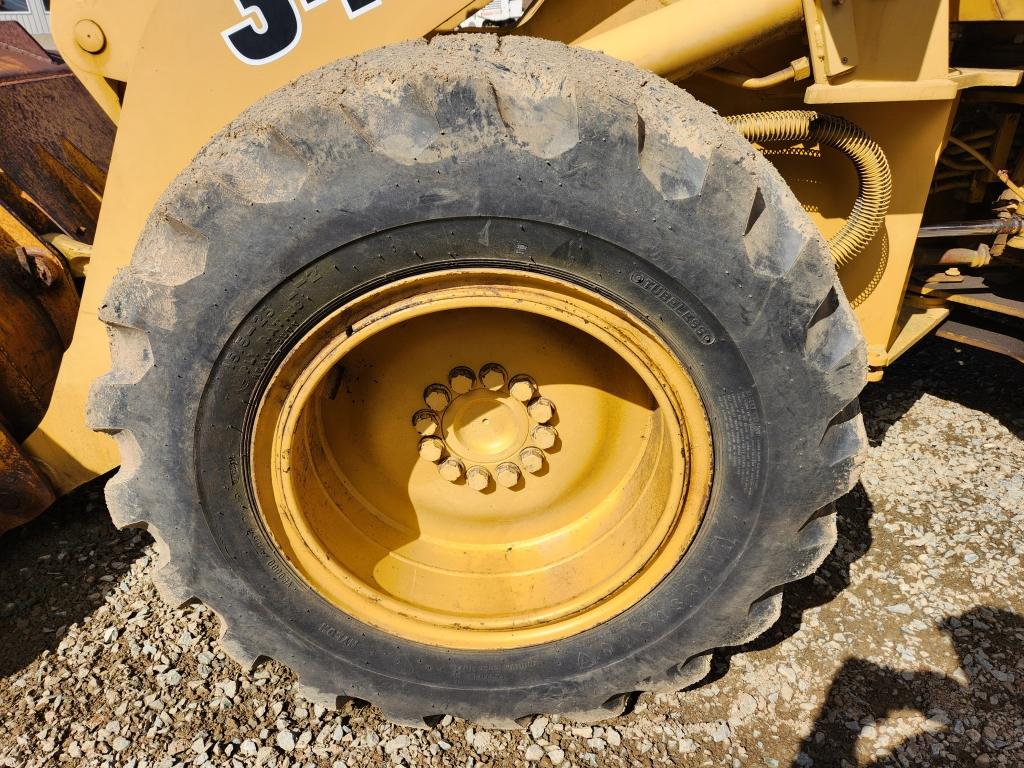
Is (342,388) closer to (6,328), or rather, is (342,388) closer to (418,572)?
(418,572)

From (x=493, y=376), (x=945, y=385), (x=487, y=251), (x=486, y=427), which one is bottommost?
(x=945, y=385)

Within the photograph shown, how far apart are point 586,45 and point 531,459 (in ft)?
3.81

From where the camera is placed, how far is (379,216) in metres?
1.43

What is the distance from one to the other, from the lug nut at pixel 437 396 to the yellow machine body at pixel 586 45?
0.89 m

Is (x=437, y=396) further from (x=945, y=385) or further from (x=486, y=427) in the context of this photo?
(x=945, y=385)

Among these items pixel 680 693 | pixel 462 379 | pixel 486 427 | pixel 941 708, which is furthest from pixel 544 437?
pixel 941 708

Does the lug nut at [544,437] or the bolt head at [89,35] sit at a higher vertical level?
the bolt head at [89,35]

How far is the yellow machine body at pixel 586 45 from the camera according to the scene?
1653 mm

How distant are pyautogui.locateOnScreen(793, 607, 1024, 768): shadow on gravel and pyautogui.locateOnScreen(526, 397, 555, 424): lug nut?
123 centimetres

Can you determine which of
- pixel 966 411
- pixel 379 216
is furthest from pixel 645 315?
pixel 966 411

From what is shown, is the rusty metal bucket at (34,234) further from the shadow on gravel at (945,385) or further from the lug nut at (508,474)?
the shadow on gravel at (945,385)

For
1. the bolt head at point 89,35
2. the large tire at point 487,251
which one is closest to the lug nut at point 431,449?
the large tire at point 487,251

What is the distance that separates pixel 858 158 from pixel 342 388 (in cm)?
161

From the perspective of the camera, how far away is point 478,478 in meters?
2.06
